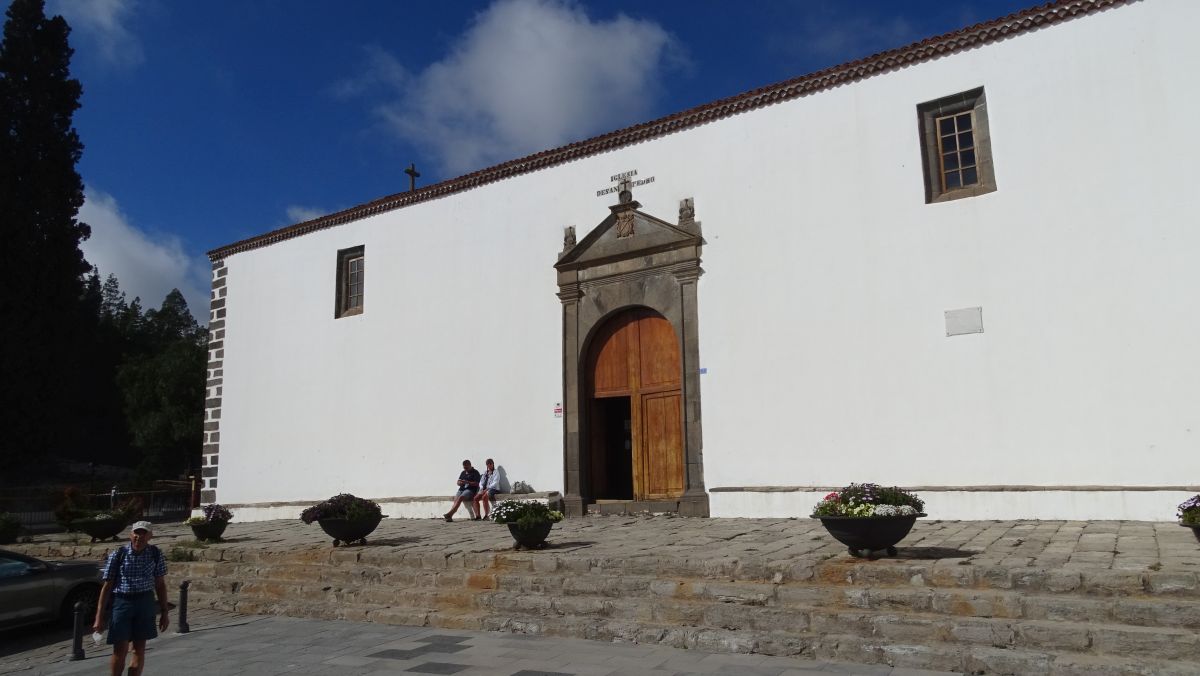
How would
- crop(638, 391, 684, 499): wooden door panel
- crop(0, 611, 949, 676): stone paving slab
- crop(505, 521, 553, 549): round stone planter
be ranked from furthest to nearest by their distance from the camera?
crop(638, 391, 684, 499): wooden door panel < crop(505, 521, 553, 549): round stone planter < crop(0, 611, 949, 676): stone paving slab

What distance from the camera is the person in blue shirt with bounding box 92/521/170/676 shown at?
6.41 m

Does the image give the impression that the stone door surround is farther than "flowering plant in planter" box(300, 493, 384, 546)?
Yes

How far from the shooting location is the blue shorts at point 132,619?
6.41 meters

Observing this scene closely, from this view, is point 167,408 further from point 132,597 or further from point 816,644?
point 816,644

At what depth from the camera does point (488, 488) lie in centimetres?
1341

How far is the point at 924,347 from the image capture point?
33.9 feet

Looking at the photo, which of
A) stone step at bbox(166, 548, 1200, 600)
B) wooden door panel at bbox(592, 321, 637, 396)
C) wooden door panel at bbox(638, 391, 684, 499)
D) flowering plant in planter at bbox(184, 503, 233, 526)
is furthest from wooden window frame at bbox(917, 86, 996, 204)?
flowering plant in planter at bbox(184, 503, 233, 526)

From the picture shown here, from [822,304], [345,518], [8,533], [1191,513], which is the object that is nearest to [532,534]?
[345,518]

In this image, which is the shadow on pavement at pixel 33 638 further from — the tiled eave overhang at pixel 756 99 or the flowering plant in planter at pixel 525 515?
the tiled eave overhang at pixel 756 99

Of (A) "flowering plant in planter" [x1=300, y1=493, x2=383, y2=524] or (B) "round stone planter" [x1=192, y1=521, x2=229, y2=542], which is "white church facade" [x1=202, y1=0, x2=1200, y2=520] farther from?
(A) "flowering plant in planter" [x1=300, y1=493, x2=383, y2=524]

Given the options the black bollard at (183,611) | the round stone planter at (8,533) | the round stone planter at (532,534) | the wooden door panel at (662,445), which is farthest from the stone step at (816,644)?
the round stone planter at (8,533)

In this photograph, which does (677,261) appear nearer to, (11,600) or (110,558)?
(110,558)

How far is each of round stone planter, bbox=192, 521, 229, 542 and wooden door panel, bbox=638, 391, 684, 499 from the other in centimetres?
633

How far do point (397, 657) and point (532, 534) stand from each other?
2445 mm
